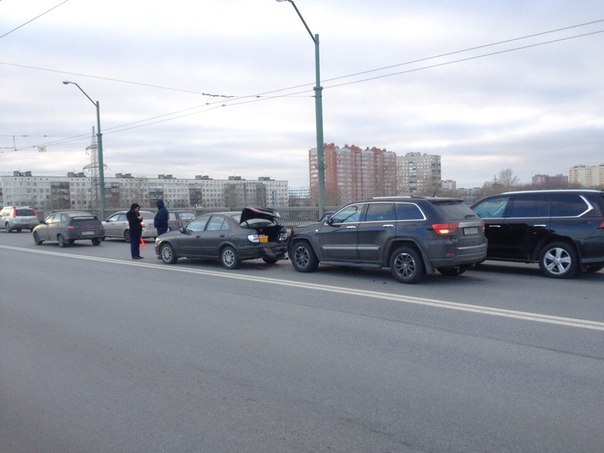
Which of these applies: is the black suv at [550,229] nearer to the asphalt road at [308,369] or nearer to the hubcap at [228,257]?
the asphalt road at [308,369]

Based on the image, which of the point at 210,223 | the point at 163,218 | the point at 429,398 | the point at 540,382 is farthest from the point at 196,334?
the point at 163,218

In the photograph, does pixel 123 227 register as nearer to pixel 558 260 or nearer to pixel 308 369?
pixel 558 260

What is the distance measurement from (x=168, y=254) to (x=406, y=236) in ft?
23.9

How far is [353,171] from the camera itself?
40500 mm

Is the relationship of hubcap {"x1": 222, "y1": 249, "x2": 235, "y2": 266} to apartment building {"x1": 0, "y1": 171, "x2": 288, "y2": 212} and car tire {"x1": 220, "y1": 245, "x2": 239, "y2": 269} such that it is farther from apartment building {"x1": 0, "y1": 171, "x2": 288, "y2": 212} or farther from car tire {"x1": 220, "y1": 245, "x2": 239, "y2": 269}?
apartment building {"x1": 0, "y1": 171, "x2": 288, "y2": 212}

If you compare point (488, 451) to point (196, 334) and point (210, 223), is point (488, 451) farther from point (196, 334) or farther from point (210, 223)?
point (210, 223)

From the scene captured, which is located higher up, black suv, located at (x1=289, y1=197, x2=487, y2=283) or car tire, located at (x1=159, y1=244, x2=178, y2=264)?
black suv, located at (x1=289, y1=197, x2=487, y2=283)

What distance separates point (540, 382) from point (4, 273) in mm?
13178

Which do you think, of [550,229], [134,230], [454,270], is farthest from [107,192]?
[550,229]

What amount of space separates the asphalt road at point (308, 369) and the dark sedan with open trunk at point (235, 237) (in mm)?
2968

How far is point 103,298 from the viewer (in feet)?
32.3

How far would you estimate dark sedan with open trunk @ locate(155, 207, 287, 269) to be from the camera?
524 inches

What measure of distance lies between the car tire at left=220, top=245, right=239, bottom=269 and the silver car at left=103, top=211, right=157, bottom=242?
10.9 meters

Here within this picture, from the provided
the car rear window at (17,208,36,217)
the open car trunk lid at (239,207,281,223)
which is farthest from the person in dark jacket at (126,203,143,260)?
the car rear window at (17,208,36,217)
